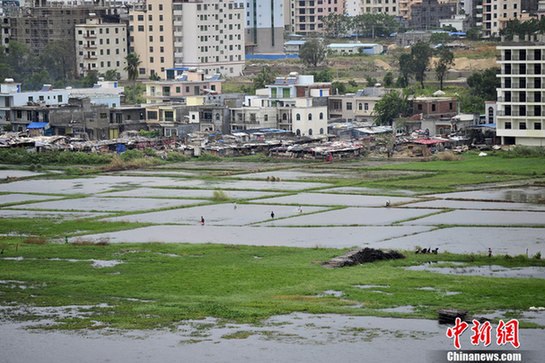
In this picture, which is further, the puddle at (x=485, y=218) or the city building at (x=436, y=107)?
the city building at (x=436, y=107)

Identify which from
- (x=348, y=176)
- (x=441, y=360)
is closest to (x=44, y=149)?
(x=348, y=176)

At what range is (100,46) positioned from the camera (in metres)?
120

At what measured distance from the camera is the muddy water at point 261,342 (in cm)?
3266

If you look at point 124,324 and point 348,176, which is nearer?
point 124,324

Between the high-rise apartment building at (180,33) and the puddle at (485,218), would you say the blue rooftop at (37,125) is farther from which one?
the puddle at (485,218)

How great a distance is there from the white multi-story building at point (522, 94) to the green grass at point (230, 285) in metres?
36.8

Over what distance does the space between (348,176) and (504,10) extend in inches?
2624

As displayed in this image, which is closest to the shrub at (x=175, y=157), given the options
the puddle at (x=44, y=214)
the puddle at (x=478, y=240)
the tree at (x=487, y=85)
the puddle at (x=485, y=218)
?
the puddle at (x=44, y=214)

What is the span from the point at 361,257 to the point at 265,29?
3820 inches

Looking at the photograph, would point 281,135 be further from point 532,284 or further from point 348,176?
point 532,284

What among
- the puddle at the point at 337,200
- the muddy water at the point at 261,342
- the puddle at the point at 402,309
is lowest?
the muddy water at the point at 261,342

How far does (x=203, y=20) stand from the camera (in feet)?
394

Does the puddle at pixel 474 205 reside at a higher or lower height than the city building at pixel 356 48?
lower

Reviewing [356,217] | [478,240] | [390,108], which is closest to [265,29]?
[390,108]
